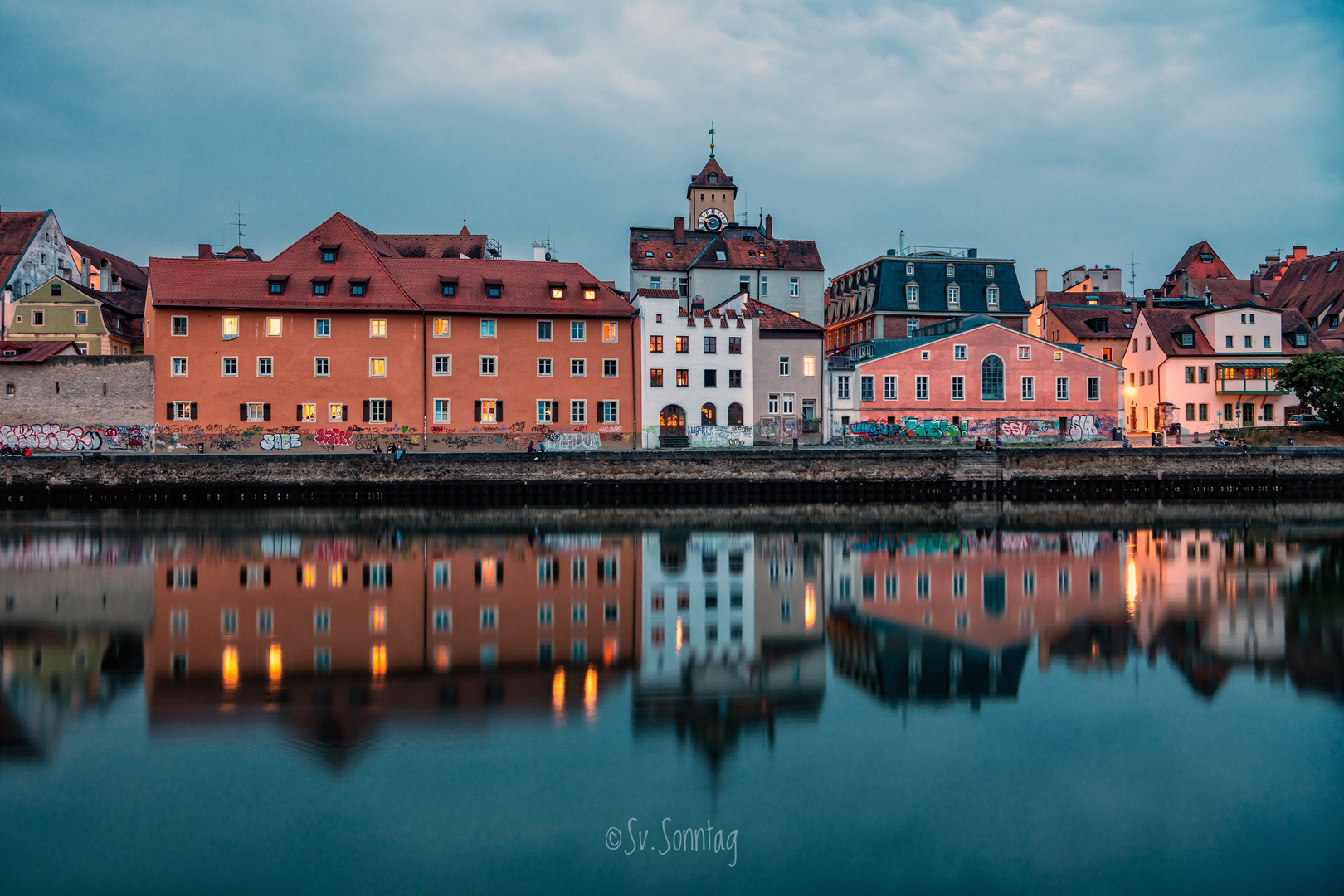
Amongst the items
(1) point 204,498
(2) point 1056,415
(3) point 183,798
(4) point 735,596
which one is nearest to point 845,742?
(3) point 183,798

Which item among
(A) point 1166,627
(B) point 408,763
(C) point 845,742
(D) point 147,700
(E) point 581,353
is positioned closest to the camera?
(B) point 408,763

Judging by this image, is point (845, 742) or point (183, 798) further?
point (845, 742)

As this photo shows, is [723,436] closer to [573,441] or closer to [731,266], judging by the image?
[573,441]

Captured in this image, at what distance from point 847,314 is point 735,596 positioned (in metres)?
53.1

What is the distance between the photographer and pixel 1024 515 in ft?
138

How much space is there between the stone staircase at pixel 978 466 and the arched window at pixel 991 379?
861 centimetres

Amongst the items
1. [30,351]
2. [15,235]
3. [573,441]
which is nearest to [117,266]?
[15,235]

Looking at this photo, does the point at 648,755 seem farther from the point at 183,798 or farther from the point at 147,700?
the point at 147,700

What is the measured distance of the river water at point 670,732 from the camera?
398 inches

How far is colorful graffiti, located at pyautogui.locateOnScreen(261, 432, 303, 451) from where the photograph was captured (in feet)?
161

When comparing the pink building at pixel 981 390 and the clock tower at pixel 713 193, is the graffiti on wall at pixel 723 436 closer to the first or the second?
the pink building at pixel 981 390

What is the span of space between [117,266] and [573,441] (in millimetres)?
44295


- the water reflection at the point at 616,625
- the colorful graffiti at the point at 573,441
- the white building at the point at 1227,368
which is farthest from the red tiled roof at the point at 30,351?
the white building at the point at 1227,368

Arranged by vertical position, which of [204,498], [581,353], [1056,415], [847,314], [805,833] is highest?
[847,314]
